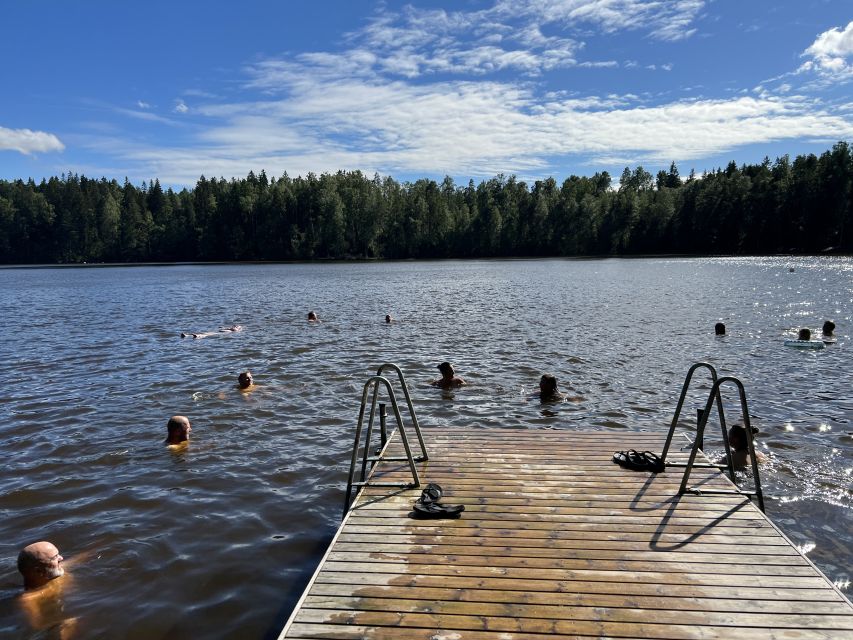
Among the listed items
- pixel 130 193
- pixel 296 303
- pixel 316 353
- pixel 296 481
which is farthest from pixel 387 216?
pixel 296 481

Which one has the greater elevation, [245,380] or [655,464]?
[655,464]

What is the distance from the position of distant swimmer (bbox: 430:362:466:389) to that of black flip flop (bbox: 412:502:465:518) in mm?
8500

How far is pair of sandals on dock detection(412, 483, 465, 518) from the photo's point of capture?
625cm

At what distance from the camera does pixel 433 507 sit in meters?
6.36

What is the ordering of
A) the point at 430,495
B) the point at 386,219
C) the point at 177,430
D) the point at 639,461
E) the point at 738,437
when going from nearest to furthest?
the point at 430,495, the point at 639,461, the point at 738,437, the point at 177,430, the point at 386,219

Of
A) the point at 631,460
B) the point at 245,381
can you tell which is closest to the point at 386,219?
the point at 245,381

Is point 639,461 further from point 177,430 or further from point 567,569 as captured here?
point 177,430

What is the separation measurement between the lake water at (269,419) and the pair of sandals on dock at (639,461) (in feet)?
6.26

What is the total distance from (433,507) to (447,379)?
8.79 metres

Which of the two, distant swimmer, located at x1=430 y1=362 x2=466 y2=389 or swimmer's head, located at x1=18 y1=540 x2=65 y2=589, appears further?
distant swimmer, located at x1=430 y1=362 x2=466 y2=389

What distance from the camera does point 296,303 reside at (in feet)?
130

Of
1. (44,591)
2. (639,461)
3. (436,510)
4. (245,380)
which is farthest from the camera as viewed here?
(245,380)

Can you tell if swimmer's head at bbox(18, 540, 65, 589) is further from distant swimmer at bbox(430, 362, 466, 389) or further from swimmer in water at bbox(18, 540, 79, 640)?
distant swimmer at bbox(430, 362, 466, 389)

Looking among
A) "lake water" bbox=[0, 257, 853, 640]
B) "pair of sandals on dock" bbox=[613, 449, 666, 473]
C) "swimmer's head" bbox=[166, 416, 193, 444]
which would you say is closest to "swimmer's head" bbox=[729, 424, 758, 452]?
"lake water" bbox=[0, 257, 853, 640]
